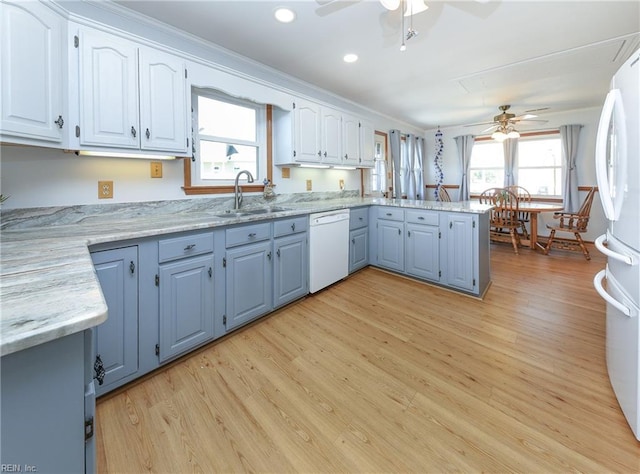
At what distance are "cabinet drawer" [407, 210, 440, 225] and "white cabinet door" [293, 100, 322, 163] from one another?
1.23 metres

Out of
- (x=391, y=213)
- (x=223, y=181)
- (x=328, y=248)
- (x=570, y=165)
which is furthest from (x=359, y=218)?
(x=570, y=165)

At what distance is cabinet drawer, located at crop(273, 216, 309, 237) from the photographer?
246 centimetres

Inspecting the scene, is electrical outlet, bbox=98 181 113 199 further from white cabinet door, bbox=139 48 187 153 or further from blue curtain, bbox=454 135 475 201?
blue curtain, bbox=454 135 475 201

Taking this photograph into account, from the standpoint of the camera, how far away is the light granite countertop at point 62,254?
578 mm

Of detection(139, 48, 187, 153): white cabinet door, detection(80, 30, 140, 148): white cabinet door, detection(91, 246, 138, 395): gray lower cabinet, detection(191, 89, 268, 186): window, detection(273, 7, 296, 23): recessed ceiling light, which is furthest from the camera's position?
detection(191, 89, 268, 186): window

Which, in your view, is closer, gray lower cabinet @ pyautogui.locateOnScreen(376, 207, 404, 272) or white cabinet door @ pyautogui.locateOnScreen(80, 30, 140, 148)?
white cabinet door @ pyautogui.locateOnScreen(80, 30, 140, 148)

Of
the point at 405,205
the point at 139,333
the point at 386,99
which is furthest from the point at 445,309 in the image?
the point at 386,99

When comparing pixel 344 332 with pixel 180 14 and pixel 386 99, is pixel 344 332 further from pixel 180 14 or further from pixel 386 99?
pixel 386 99

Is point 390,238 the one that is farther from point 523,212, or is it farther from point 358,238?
point 523,212

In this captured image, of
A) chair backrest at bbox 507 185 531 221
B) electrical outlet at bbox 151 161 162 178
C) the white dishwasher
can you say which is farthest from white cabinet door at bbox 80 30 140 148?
chair backrest at bbox 507 185 531 221

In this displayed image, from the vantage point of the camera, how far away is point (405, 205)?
3.29 metres

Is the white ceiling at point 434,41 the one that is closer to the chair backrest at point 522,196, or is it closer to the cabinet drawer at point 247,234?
the cabinet drawer at point 247,234

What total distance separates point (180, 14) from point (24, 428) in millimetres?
2508

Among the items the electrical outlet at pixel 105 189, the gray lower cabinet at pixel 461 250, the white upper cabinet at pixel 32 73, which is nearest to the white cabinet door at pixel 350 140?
the gray lower cabinet at pixel 461 250
